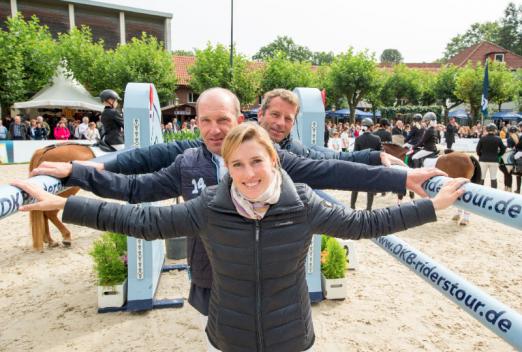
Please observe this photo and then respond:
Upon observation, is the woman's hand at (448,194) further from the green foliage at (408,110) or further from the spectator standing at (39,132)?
the green foliage at (408,110)

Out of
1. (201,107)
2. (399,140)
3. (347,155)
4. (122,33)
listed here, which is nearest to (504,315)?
(347,155)

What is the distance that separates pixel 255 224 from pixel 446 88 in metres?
42.8

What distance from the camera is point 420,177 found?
6.54 ft

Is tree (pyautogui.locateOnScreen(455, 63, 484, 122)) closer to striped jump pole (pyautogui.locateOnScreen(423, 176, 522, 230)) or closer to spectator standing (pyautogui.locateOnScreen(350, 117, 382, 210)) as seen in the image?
spectator standing (pyautogui.locateOnScreen(350, 117, 382, 210))

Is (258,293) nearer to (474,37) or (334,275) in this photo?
(334,275)

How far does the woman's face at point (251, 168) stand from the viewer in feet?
5.22

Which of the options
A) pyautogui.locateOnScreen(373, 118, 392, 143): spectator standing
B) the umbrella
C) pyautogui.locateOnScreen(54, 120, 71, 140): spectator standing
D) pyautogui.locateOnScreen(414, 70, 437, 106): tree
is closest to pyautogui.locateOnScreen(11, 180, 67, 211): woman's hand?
pyautogui.locateOnScreen(373, 118, 392, 143): spectator standing

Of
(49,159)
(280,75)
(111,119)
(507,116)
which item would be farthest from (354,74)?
(49,159)

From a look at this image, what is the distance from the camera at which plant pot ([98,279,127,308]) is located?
445cm

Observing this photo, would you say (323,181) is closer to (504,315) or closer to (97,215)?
(504,315)

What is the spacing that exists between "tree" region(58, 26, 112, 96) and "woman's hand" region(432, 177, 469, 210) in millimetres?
28585

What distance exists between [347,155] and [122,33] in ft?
138

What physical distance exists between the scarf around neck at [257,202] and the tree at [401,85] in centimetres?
4172

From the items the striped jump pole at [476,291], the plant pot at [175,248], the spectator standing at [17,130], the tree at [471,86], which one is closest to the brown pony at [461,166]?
the plant pot at [175,248]
